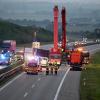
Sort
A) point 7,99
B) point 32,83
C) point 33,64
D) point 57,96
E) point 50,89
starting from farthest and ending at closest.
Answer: point 33,64 → point 32,83 → point 50,89 → point 57,96 → point 7,99

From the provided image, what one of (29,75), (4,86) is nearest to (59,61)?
(29,75)

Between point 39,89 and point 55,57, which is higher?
point 55,57

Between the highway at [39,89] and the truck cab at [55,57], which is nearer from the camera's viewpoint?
the highway at [39,89]

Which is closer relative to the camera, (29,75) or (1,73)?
(1,73)

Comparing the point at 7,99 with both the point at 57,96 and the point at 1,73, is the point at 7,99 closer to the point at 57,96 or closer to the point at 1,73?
the point at 57,96

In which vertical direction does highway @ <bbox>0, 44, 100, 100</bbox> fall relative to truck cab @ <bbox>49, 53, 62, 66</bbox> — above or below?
below

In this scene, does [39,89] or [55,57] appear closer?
[39,89]

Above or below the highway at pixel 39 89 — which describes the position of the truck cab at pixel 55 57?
above

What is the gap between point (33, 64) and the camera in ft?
190

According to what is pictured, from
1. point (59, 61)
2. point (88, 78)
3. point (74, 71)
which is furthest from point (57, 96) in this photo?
point (59, 61)

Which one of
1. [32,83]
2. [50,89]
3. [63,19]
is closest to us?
[50,89]

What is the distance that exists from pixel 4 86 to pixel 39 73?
55.6 feet

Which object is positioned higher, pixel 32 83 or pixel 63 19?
pixel 63 19

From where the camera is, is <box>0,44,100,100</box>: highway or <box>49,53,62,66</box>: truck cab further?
<box>49,53,62,66</box>: truck cab
